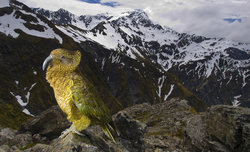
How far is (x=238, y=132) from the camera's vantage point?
53.7ft

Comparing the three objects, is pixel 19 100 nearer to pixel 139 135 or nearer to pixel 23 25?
pixel 23 25

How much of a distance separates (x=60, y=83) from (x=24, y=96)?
422 feet

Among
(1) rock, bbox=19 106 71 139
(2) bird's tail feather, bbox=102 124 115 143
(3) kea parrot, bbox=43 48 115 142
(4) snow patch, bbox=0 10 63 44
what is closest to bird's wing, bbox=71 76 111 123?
(3) kea parrot, bbox=43 48 115 142

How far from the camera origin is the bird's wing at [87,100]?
6.32 m

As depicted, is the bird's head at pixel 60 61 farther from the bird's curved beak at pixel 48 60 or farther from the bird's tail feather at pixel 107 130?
the bird's tail feather at pixel 107 130

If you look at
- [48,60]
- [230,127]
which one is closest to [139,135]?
[230,127]

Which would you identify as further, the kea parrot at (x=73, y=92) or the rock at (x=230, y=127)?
the rock at (x=230, y=127)

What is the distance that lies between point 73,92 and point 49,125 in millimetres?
23900

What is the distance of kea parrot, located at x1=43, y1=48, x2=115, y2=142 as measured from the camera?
6379 mm

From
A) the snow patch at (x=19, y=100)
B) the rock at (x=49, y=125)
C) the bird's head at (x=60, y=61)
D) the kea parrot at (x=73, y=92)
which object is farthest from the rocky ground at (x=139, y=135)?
the snow patch at (x=19, y=100)

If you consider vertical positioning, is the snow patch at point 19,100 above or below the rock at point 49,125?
below

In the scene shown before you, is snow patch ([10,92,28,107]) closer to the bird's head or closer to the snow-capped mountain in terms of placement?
the snow-capped mountain

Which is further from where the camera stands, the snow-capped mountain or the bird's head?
the snow-capped mountain

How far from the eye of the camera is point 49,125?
27469 millimetres
